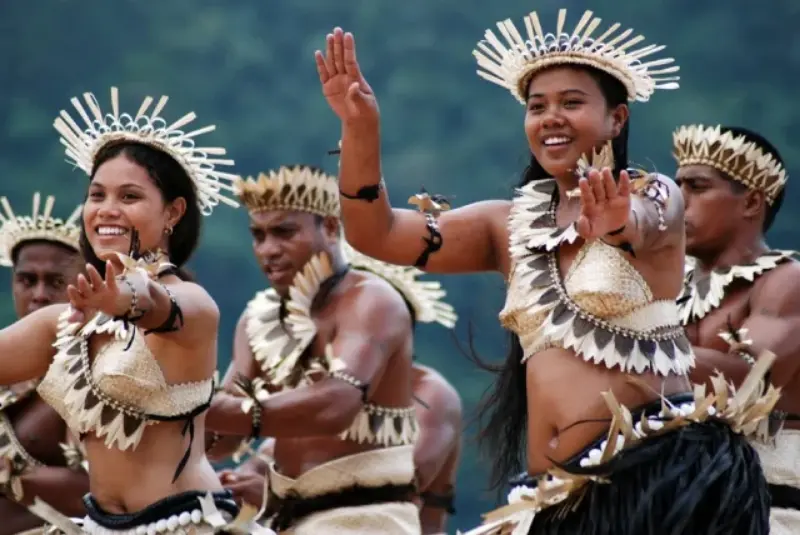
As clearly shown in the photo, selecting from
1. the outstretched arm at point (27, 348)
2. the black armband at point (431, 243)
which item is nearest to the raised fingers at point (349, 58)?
the black armband at point (431, 243)

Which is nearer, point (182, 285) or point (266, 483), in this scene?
point (182, 285)

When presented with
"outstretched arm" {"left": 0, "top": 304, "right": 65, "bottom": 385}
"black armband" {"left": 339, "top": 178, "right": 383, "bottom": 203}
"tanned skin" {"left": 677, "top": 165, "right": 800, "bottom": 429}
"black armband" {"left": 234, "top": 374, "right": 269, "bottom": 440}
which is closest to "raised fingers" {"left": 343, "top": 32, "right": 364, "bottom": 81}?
"black armband" {"left": 339, "top": 178, "right": 383, "bottom": 203}

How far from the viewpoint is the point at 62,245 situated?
4.49 m

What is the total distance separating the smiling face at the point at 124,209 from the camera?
326 cm

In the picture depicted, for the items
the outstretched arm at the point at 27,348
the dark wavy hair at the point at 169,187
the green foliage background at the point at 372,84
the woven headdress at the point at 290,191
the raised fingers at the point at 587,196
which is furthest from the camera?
the green foliage background at the point at 372,84

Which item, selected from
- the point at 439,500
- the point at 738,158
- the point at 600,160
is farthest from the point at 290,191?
the point at 600,160

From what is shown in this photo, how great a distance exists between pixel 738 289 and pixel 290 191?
59.5 inches

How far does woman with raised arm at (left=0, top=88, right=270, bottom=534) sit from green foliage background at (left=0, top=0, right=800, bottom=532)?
3.83 m

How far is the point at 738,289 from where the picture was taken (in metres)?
4.03

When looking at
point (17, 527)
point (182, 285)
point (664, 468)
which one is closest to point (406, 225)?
point (182, 285)

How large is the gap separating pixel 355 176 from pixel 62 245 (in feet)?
5.54

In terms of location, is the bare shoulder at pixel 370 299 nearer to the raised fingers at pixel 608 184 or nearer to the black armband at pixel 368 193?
the black armband at pixel 368 193

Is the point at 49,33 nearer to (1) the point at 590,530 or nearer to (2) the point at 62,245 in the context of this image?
(2) the point at 62,245

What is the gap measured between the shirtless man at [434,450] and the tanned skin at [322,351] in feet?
1.60
